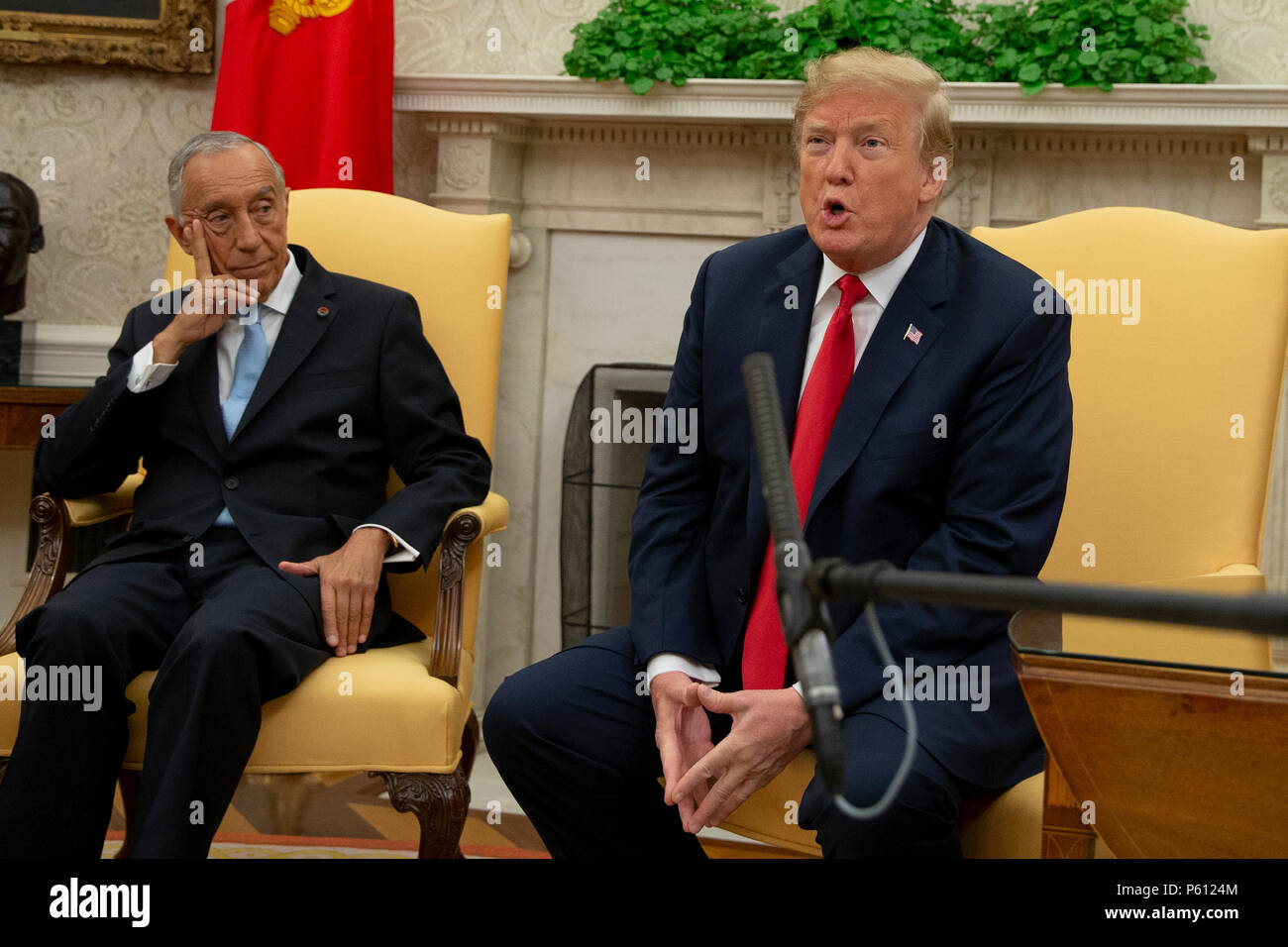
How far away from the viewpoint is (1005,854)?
164 cm

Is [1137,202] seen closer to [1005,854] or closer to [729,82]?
[729,82]

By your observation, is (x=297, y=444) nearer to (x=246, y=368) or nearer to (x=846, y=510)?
(x=246, y=368)

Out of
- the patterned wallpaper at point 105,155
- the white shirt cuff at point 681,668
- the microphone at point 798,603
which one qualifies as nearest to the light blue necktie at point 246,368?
the white shirt cuff at point 681,668

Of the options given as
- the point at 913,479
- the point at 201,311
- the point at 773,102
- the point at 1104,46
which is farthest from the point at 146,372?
the point at 1104,46

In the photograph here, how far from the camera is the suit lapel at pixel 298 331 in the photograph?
89.4 inches

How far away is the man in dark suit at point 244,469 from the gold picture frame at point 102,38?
4.86ft

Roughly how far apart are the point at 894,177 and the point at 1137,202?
1.78 metres

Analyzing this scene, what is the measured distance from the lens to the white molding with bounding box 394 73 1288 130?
9.99 ft

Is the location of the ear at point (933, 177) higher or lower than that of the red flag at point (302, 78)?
lower

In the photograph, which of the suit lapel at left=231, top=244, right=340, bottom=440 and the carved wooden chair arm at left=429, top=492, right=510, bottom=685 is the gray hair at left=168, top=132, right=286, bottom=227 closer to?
the suit lapel at left=231, top=244, right=340, bottom=440

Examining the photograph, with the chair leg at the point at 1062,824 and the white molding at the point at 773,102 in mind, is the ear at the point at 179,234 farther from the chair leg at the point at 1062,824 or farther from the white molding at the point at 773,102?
the chair leg at the point at 1062,824

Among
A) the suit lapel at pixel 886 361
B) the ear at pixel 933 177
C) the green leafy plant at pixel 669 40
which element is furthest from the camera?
the green leafy plant at pixel 669 40

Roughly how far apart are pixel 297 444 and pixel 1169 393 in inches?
57.3

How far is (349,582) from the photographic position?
6.90 ft
